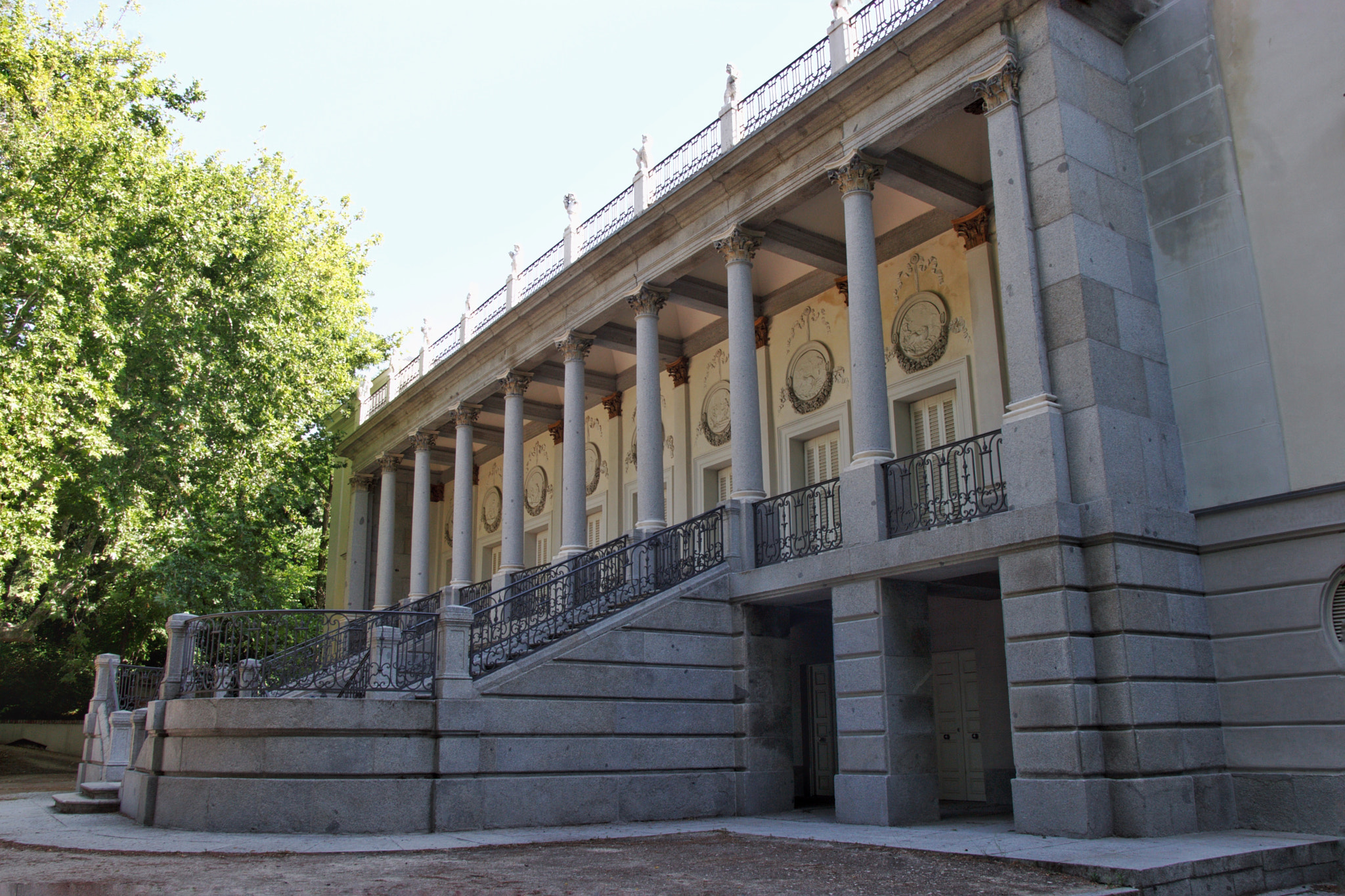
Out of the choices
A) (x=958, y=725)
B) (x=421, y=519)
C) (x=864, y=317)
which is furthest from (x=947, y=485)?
(x=421, y=519)

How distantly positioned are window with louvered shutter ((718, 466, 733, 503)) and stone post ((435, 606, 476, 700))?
9616mm

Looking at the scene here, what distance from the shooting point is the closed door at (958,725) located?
15.6 meters

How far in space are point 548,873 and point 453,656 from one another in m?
4.25

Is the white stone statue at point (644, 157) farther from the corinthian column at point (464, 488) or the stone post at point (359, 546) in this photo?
the stone post at point (359, 546)

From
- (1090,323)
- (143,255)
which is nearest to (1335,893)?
(1090,323)

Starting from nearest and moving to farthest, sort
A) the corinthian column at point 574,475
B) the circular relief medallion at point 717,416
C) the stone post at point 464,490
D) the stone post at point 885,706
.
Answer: the stone post at point 885,706
the corinthian column at point 574,475
the circular relief medallion at point 717,416
the stone post at point 464,490

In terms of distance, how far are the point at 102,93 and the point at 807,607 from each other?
60.7 feet

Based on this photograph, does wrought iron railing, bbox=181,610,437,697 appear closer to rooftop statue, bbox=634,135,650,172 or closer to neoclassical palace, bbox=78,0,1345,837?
neoclassical palace, bbox=78,0,1345,837

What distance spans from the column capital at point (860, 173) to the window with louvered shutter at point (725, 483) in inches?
315

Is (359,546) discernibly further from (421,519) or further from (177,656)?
(177,656)

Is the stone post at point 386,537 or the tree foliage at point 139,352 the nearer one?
the tree foliage at point 139,352

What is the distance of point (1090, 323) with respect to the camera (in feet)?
38.4

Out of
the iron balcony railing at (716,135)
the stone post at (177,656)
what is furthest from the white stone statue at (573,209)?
the stone post at (177,656)

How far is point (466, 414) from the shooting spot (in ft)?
82.0
